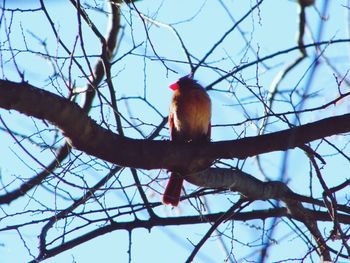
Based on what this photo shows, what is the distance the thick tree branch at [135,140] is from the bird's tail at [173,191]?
0.73 metres

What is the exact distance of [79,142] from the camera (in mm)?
3115

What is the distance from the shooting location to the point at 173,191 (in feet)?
14.3

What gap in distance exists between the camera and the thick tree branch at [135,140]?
111 inches

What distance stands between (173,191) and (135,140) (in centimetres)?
112

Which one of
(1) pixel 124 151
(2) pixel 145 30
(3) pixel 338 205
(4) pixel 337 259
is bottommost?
(4) pixel 337 259

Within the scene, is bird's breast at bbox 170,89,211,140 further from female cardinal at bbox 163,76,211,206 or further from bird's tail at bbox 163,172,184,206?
bird's tail at bbox 163,172,184,206

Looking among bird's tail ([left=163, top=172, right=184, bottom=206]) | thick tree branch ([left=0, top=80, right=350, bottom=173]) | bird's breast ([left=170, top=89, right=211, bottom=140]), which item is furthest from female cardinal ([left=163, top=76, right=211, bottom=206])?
thick tree branch ([left=0, top=80, right=350, bottom=173])

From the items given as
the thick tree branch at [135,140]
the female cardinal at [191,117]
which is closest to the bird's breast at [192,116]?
the female cardinal at [191,117]

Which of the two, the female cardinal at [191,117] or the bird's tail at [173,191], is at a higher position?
the female cardinal at [191,117]

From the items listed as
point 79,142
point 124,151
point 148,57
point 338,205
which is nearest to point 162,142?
point 124,151

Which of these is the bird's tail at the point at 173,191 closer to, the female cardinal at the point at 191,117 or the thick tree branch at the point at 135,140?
the female cardinal at the point at 191,117

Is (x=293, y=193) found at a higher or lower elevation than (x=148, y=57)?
lower

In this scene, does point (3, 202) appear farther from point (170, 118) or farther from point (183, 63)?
point (183, 63)

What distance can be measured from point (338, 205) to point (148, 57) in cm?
159
